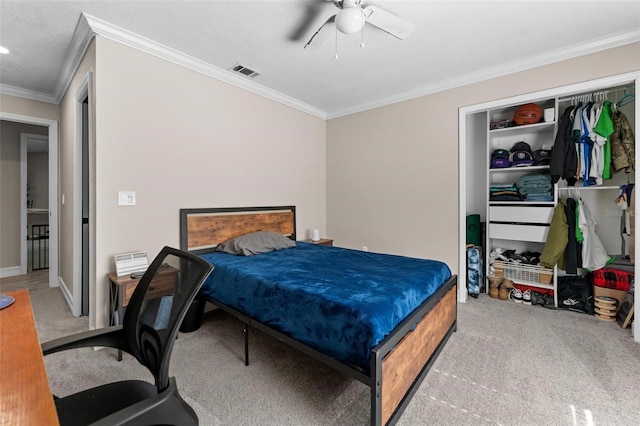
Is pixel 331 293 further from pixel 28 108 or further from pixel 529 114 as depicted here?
pixel 28 108

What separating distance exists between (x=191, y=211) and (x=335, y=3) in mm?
2268

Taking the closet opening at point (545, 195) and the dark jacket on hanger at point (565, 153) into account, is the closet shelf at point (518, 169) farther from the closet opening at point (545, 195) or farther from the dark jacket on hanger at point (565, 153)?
the dark jacket on hanger at point (565, 153)

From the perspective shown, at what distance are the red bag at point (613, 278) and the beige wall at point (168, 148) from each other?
12.3 ft

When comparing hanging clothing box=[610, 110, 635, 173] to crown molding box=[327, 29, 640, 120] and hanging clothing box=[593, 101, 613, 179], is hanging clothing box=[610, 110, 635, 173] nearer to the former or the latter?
hanging clothing box=[593, 101, 613, 179]

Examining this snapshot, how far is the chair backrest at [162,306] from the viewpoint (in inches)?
38.0

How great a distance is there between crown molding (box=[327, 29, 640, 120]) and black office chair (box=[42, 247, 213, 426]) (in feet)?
11.7

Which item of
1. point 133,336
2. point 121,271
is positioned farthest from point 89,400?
point 121,271

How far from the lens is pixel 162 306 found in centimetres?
109

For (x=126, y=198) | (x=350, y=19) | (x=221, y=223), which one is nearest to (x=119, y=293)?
(x=126, y=198)

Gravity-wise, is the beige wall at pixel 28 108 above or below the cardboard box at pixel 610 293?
above

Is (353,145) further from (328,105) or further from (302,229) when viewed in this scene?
(302,229)

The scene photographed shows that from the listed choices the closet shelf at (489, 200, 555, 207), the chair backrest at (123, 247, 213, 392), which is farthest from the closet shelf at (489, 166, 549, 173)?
the chair backrest at (123, 247, 213, 392)

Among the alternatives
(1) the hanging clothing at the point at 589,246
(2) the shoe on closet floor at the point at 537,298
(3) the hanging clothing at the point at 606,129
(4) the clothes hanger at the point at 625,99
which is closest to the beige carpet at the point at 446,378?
(2) the shoe on closet floor at the point at 537,298

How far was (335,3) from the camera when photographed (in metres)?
2.04
